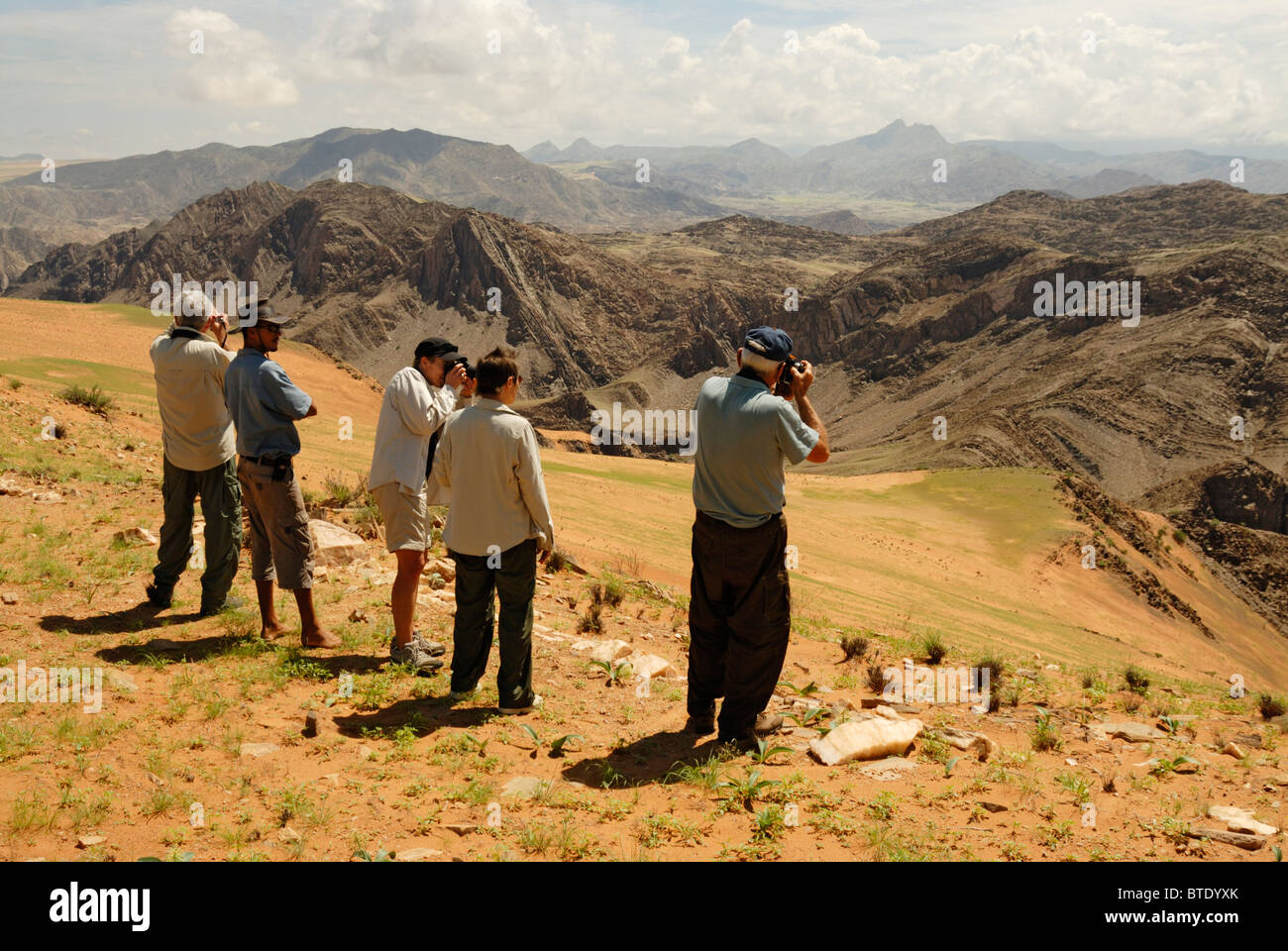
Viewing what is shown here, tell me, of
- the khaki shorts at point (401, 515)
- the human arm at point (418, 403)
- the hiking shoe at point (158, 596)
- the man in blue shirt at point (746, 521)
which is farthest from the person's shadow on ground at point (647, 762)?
the hiking shoe at point (158, 596)

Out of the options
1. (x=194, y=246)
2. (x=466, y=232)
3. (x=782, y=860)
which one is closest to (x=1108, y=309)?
(x=466, y=232)

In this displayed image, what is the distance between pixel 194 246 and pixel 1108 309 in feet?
477

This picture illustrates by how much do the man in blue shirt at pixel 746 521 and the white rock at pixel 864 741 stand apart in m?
0.48

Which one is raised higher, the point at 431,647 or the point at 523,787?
the point at 431,647

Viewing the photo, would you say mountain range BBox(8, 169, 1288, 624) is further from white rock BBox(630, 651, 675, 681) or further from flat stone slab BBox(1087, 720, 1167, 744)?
white rock BBox(630, 651, 675, 681)

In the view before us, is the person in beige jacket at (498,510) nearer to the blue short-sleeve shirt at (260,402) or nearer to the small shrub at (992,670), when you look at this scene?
the blue short-sleeve shirt at (260,402)

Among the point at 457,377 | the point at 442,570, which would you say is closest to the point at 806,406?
the point at 457,377

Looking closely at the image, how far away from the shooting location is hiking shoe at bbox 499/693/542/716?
592cm

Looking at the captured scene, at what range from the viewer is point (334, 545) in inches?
351

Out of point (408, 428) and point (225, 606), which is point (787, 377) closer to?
point (408, 428)

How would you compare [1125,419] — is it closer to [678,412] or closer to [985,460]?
[985,460]

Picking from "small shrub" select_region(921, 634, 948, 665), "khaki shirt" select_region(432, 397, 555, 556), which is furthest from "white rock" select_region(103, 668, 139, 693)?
"small shrub" select_region(921, 634, 948, 665)

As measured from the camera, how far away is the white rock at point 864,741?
5480 millimetres

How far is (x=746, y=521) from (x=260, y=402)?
3.66 m
